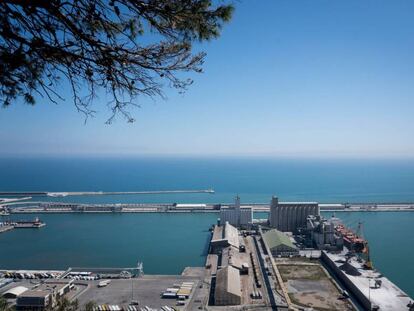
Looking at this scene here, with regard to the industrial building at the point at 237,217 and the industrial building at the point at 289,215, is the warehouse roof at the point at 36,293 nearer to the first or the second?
the industrial building at the point at 237,217

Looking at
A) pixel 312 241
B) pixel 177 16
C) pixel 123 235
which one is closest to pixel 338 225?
pixel 312 241

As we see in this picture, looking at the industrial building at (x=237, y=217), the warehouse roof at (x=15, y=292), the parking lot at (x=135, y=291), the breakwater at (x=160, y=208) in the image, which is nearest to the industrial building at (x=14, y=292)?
the warehouse roof at (x=15, y=292)

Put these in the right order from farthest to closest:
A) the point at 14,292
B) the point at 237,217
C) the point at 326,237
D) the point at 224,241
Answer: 1. the point at 237,217
2. the point at 326,237
3. the point at 224,241
4. the point at 14,292

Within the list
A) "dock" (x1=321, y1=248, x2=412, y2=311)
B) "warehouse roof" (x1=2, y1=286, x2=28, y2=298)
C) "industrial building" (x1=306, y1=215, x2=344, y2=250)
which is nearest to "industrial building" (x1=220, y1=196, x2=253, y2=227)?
"industrial building" (x1=306, y1=215, x2=344, y2=250)

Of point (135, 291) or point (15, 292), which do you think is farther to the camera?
point (135, 291)

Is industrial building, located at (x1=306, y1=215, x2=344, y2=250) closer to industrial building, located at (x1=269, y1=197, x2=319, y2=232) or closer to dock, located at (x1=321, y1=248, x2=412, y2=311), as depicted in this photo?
dock, located at (x1=321, y1=248, x2=412, y2=311)

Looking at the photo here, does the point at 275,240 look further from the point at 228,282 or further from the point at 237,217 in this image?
the point at 228,282

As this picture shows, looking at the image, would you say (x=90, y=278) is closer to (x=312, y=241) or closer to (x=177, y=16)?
(x=312, y=241)

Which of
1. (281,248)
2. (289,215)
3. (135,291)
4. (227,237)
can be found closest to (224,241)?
(227,237)

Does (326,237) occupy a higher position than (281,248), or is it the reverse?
(326,237)
